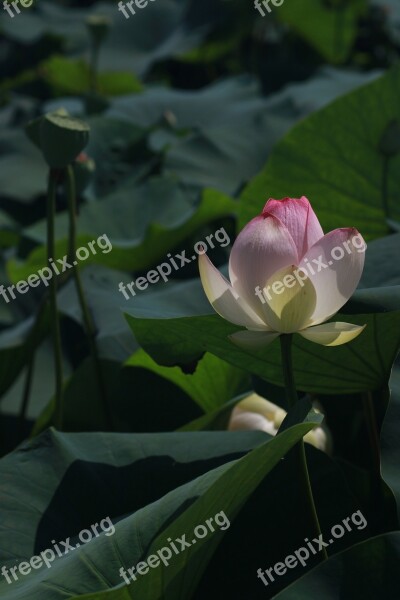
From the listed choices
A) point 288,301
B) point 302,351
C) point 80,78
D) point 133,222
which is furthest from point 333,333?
point 80,78

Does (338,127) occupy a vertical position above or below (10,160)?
above

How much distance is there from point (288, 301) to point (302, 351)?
0.17m

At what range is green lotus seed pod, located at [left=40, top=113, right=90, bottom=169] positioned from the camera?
104 centimetres

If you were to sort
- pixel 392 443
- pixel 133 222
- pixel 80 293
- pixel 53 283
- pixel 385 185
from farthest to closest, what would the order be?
pixel 133 222 → pixel 385 185 → pixel 80 293 → pixel 53 283 → pixel 392 443

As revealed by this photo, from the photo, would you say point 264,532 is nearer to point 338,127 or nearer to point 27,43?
point 338,127

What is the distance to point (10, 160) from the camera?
2.43m

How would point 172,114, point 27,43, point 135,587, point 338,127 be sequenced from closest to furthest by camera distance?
point 135,587 < point 338,127 < point 172,114 < point 27,43

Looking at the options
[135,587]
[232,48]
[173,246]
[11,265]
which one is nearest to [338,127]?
[173,246]

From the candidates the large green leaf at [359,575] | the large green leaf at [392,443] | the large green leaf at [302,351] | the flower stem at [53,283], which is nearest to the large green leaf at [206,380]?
the flower stem at [53,283]

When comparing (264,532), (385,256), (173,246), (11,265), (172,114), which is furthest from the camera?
(172,114)

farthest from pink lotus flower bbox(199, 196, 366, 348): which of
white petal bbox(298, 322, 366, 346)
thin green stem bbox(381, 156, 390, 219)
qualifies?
thin green stem bbox(381, 156, 390, 219)

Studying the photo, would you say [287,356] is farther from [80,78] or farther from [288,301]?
[80,78]

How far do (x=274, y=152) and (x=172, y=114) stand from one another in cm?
110

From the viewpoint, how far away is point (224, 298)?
78cm
